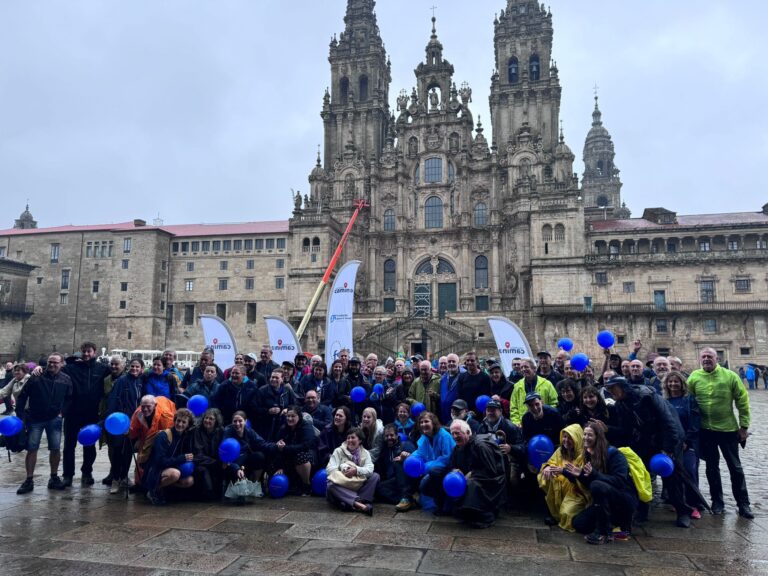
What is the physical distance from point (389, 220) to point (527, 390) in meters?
44.9

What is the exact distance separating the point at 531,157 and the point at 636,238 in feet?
37.9

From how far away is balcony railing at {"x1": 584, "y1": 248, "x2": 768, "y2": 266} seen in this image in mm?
42156

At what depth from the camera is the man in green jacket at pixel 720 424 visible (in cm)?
776

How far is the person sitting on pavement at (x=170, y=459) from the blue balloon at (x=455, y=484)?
12.4 feet

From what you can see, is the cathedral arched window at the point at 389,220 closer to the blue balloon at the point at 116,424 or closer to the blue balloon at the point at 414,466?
the blue balloon at the point at 116,424

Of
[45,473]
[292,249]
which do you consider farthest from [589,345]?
[45,473]

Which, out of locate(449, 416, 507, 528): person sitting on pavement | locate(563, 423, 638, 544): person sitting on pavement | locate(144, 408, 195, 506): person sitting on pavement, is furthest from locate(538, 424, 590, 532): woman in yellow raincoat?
locate(144, 408, 195, 506): person sitting on pavement

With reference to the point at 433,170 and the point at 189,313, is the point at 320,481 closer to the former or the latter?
the point at 433,170

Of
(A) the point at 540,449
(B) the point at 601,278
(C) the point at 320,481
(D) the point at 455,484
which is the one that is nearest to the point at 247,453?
(C) the point at 320,481

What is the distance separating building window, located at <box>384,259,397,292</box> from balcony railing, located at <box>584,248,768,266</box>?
692 inches

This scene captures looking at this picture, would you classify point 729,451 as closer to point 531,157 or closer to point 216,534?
point 216,534

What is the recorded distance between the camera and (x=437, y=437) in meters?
8.18

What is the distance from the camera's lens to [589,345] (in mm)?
42844

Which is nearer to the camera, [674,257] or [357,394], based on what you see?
[357,394]
